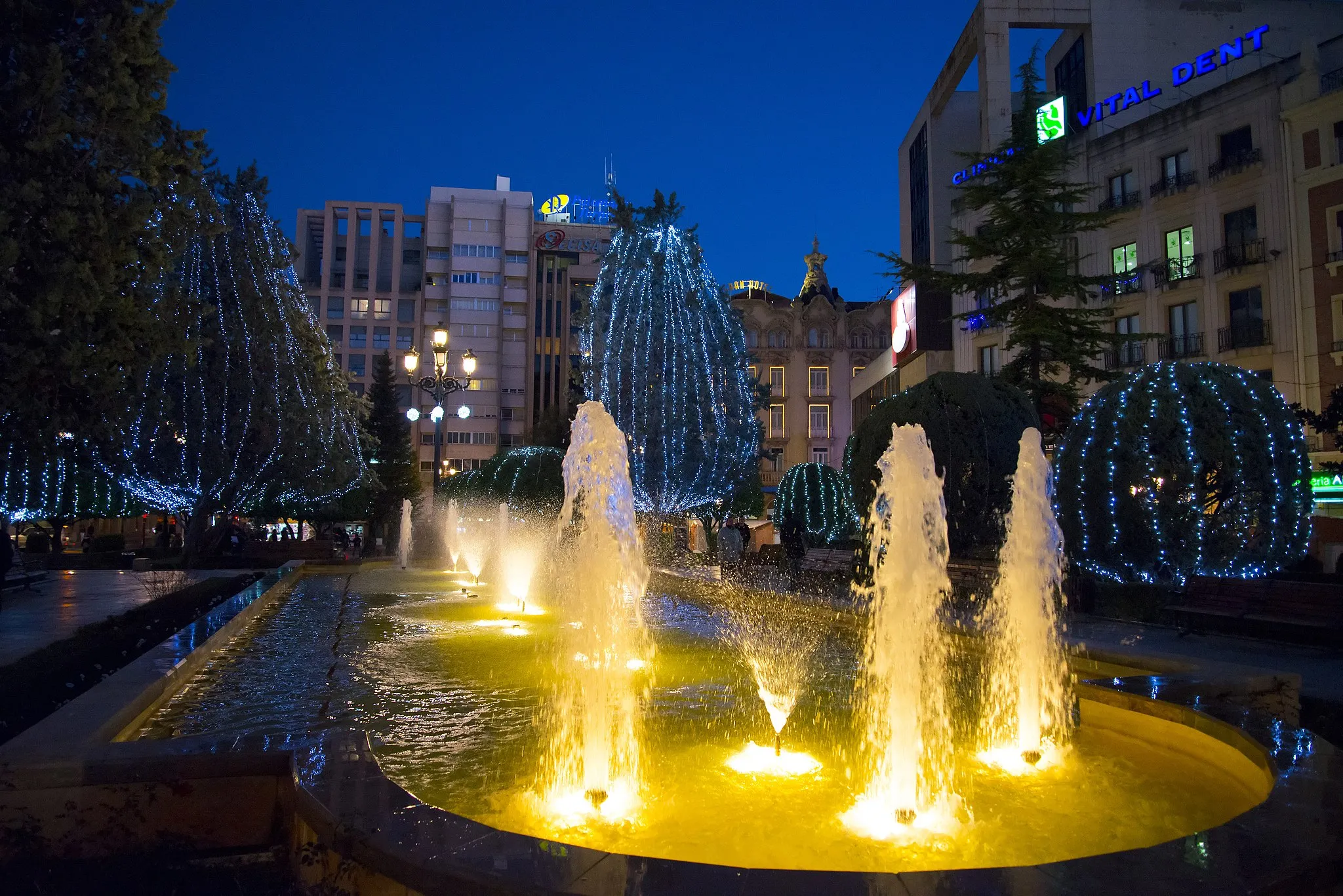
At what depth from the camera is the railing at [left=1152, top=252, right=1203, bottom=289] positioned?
25.0 m

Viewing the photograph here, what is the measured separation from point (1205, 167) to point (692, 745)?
26.3 metres

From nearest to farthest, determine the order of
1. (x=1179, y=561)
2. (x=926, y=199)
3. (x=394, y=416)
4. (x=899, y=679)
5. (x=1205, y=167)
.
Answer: (x=899, y=679) → (x=1179, y=561) → (x=1205, y=167) → (x=926, y=199) → (x=394, y=416)

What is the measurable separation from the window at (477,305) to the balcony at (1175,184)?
58264mm

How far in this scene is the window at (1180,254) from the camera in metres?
25.3

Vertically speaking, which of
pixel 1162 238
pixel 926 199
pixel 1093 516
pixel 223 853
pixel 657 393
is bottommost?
pixel 223 853

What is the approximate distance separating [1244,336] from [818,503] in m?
12.3

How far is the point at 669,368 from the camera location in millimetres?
26406

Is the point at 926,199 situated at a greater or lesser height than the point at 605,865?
greater

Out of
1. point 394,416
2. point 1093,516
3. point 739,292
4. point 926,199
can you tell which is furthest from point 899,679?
point 739,292

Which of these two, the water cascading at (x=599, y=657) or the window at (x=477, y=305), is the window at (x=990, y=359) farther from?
the window at (x=477, y=305)

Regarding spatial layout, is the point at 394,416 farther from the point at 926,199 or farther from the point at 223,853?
the point at 223,853

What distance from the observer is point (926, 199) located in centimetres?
4300

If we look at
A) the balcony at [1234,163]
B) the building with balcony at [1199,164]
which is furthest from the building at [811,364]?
the balcony at [1234,163]

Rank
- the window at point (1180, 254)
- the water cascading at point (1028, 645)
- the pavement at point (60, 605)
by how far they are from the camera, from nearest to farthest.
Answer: the water cascading at point (1028, 645), the pavement at point (60, 605), the window at point (1180, 254)
